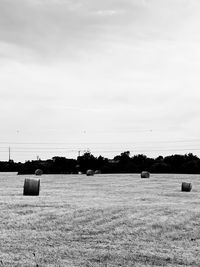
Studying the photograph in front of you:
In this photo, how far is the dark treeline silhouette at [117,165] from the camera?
8538cm

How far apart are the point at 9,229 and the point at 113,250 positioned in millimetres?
4062

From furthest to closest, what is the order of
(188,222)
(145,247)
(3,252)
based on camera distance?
(188,222) → (145,247) → (3,252)

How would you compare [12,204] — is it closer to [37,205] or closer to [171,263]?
[37,205]

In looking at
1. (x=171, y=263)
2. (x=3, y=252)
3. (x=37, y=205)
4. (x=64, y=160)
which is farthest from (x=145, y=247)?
(x=64, y=160)

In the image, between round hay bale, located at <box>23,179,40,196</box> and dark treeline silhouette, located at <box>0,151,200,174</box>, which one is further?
dark treeline silhouette, located at <box>0,151,200,174</box>

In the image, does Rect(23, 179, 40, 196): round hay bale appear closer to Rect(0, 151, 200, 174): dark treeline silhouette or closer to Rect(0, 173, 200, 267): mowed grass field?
Rect(0, 173, 200, 267): mowed grass field

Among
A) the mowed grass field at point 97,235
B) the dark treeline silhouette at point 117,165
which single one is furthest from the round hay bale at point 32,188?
the dark treeline silhouette at point 117,165

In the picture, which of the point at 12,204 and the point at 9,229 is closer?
the point at 9,229

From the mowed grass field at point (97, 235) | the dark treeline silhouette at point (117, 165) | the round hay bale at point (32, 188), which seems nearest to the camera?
the mowed grass field at point (97, 235)

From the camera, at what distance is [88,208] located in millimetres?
18609

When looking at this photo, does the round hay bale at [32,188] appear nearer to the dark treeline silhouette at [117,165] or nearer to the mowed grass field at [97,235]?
the mowed grass field at [97,235]

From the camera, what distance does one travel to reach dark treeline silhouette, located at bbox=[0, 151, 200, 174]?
8538cm

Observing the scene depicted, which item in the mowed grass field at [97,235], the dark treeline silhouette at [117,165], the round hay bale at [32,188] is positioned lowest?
the mowed grass field at [97,235]

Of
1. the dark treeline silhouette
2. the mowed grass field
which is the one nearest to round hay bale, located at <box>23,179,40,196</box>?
the mowed grass field
